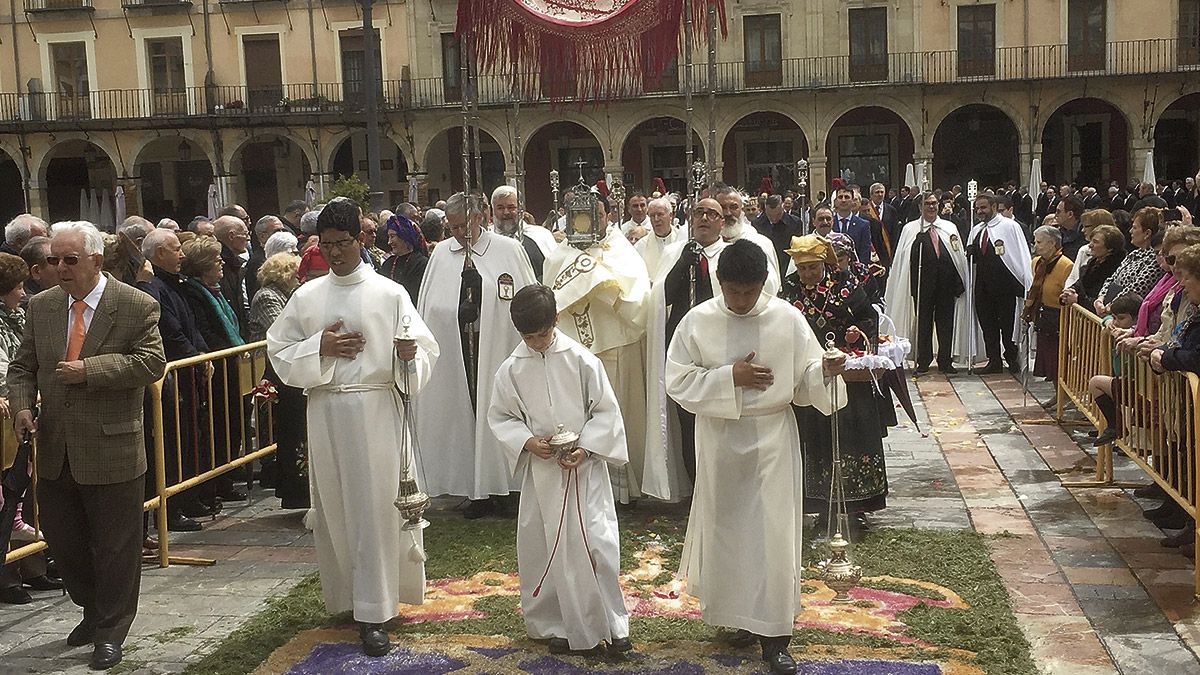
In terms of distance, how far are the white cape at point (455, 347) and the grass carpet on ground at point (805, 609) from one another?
2.69ft

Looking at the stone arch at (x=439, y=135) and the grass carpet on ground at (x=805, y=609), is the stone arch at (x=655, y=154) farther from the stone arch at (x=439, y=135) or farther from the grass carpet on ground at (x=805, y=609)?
the grass carpet on ground at (x=805, y=609)

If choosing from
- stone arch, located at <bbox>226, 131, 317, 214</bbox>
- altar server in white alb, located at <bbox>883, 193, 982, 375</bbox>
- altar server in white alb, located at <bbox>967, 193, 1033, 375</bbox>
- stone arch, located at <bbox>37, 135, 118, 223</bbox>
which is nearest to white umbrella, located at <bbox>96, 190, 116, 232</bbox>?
stone arch, located at <bbox>37, 135, 118, 223</bbox>

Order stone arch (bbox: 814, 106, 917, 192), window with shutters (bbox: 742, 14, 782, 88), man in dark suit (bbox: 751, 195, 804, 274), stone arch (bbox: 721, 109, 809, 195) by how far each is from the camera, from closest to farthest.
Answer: man in dark suit (bbox: 751, 195, 804, 274) → window with shutters (bbox: 742, 14, 782, 88) → stone arch (bbox: 814, 106, 917, 192) → stone arch (bbox: 721, 109, 809, 195)

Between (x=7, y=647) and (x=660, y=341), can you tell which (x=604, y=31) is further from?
(x=7, y=647)

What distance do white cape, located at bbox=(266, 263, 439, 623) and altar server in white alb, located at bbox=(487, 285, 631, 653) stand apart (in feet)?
1.49

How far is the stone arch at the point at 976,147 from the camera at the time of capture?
1151 inches

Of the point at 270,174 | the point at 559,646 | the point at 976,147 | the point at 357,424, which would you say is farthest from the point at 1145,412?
the point at 270,174

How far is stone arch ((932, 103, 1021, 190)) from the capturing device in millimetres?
29234

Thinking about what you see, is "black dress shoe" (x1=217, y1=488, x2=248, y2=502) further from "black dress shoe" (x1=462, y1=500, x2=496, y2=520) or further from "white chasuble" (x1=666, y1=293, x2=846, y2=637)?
"white chasuble" (x1=666, y1=293, x2=846, y2=637)

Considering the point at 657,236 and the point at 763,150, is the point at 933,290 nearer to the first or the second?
the point at 657,236

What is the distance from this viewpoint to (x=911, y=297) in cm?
1178

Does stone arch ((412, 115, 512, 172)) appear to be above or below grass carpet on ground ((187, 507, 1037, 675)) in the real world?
above

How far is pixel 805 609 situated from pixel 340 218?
2.38 metres

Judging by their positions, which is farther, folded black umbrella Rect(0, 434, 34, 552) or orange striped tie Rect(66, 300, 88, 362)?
orange striped tie Rect(66, 300, 88, 362)
